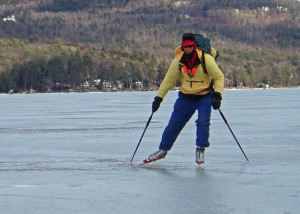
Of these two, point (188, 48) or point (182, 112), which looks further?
point (182, 112)

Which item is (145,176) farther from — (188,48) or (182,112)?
(188,48)

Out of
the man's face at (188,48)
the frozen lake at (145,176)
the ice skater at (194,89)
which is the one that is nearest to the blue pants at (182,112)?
the ice skater at (194,89)

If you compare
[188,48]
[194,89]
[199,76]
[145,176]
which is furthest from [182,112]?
[145,176]

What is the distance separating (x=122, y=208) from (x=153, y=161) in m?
3.78

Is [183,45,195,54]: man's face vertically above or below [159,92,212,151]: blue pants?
above

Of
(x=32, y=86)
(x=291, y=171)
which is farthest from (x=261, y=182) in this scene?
(x=32, y=86)

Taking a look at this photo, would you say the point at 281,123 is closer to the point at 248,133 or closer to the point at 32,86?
the point at 248,133

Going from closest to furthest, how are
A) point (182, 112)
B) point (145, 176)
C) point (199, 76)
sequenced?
1. point (145, 176)
2. point (199, 76)
3. point (182, 112)

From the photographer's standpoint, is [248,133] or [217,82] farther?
[248,133]

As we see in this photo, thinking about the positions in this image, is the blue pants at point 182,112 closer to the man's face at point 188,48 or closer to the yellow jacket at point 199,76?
the yellow jacket at point 199,76

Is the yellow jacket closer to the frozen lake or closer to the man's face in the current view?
the man's face

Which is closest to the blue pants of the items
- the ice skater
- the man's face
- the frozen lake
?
the ice skater

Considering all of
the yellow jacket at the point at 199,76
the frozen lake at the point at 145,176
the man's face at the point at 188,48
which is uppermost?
the man's face at the point at 188,48

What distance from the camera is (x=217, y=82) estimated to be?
9680mm
